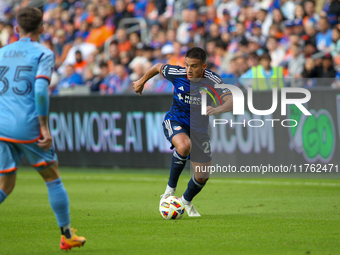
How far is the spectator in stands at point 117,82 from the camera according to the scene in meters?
14.8

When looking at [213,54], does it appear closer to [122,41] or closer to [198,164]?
[122,41]

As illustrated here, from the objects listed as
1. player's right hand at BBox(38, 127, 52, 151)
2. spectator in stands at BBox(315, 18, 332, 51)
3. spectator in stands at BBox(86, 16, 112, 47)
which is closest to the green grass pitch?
player's right hand at BBox(38, 127, 52, 151)

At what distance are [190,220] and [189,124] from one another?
130cm

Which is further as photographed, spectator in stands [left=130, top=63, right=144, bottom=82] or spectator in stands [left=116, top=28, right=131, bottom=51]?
spectator in stands [left=116, top=28, right=131, bottom=51]

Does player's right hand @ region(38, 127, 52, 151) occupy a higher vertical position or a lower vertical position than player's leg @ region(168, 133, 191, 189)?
higher

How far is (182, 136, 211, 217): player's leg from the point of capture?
734 cm

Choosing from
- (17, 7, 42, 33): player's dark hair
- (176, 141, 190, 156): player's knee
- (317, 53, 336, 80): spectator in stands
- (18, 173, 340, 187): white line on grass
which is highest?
(17, 7, 42, 33): player's dark hair

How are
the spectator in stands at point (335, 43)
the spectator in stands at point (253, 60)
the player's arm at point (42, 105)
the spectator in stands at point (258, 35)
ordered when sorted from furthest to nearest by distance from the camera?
the spectator in stands at point (258, 35) → the spectator in stands at point (335, 43) → the spectator in stands at point (253, 60) → the player's arm at point (42, 105)

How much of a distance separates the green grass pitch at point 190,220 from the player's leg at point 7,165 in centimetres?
61

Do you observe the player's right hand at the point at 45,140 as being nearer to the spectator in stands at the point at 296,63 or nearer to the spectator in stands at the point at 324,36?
the spectator in stands at the point at 296,63

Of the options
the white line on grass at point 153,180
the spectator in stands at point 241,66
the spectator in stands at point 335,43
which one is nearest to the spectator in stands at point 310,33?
the spectator in stands at point 335,43

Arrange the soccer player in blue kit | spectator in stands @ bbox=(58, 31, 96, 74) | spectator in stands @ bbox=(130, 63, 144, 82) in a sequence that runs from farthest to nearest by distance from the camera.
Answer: spectator in stands @ bbox=(58, 31, 96, 74), spectator in stands @ bbox=(130, 63, 144, 82), the soccer player in blue kit

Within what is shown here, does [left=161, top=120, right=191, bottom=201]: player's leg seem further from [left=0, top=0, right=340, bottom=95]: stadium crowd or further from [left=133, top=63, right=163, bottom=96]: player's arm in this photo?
[left=0, top=0, right=340, bottom=95]: stadium crowd

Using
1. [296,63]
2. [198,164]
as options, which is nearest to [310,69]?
[296,63]
